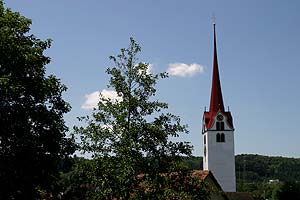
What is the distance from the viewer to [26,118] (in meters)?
15.5

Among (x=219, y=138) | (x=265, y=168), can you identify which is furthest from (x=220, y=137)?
(x=265, y=168)

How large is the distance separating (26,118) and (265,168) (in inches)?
5829

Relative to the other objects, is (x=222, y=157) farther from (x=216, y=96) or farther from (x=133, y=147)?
(x=133, y=147)

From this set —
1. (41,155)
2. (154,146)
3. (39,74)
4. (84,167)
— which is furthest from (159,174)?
(39,74)

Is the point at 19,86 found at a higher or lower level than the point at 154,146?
higher

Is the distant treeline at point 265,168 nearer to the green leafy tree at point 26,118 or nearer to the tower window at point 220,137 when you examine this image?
the tower window at point 220,137

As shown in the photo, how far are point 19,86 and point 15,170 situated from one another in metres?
2.54

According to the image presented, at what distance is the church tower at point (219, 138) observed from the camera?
5656cm

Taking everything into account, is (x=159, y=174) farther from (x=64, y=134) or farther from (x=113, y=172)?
(x=64, y=134)

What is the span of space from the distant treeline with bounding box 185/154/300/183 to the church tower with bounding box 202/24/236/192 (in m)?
88.8

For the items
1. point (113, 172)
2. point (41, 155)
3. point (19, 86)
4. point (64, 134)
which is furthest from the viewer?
point (64, 134)

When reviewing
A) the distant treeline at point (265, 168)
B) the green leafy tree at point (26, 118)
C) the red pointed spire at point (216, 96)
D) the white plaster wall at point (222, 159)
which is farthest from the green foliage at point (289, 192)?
the distant treeline at point (265, 168)

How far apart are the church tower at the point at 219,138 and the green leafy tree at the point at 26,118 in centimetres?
4068

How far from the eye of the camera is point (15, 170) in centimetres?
1538
